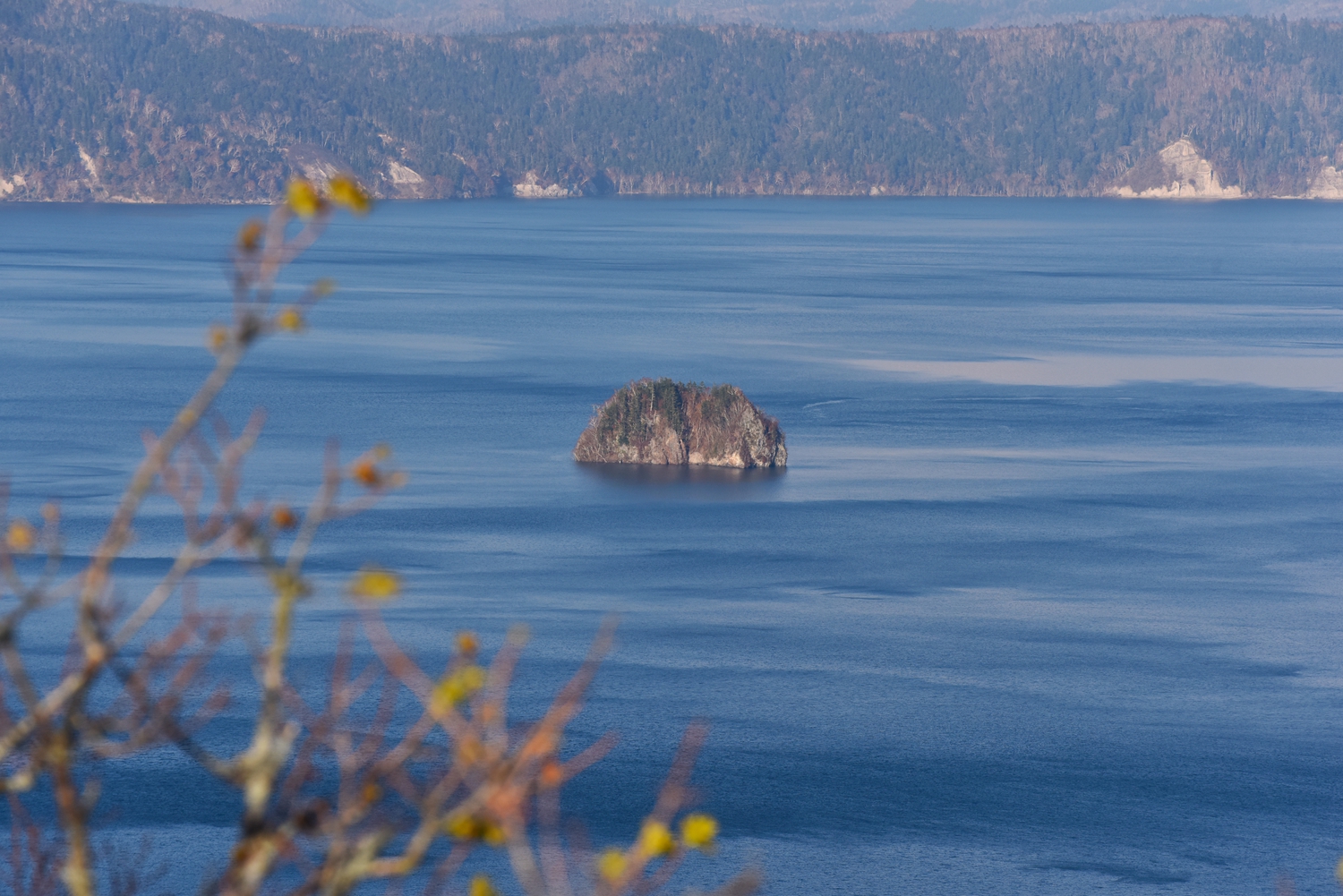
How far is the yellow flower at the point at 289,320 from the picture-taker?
15.4ft

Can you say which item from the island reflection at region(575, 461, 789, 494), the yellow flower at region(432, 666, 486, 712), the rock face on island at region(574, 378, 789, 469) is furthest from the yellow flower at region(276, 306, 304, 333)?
the rock face on island at region(574, 378, 789, 469)

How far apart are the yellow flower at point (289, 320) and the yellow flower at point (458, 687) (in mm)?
1004

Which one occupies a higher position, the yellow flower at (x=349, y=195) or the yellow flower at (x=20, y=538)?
the yellow flower at (x=349, y=195)

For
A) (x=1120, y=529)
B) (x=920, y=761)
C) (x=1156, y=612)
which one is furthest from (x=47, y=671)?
(x=1120, y=529)

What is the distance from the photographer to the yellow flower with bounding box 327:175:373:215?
15.4 ft

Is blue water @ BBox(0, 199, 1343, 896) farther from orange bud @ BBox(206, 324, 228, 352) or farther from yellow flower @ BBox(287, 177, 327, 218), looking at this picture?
yellow flower @ BBox(287, 177, 327, 218)

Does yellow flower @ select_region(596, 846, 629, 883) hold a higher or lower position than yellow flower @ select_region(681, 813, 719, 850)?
lower

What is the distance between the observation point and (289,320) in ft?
15.4

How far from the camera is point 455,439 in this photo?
87.8 metres

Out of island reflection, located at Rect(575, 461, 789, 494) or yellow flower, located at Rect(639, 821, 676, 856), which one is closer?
yellow flower, located at Rect(639, 821, 676, 856)

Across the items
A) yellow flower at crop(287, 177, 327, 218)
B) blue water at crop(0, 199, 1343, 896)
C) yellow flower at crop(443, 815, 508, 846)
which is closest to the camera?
yellow flower at crop(287, 177, 327, 218)

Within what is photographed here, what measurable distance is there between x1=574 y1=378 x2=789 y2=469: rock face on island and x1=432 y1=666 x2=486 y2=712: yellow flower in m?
78.2

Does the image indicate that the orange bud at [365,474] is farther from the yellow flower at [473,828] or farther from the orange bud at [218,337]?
the yellow flower at [473,828]

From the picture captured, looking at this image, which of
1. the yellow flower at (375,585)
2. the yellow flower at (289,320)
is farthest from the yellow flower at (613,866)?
the yellow flower at (289,320)
